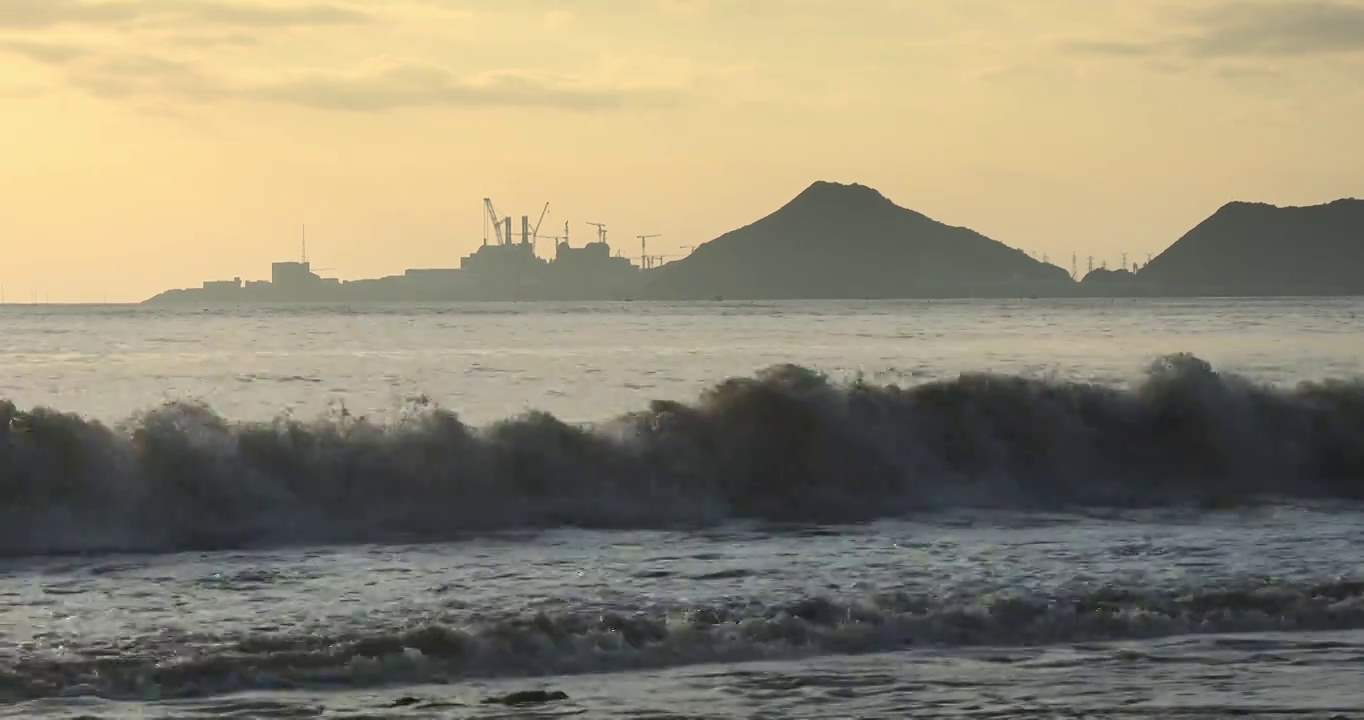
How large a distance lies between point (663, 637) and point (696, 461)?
33.9 ft

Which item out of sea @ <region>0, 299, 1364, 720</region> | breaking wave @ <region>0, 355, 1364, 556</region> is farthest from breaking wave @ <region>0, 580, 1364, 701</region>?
breaking wave @ <region>0, 355, 1364, 556</region>

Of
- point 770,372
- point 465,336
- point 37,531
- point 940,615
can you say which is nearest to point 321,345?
point 465,336

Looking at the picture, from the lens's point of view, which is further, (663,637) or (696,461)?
(696,461)

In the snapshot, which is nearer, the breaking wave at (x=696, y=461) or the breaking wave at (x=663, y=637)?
the breaking wave at (x=663, y=637)

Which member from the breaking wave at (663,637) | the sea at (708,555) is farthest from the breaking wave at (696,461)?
the breaking wave at (663,637)

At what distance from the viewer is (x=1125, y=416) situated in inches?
992

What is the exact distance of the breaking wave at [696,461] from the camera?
18672mm

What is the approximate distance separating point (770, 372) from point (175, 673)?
1459 cm

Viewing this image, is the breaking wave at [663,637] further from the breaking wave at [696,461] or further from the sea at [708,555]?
the breaking wave at [696,461]

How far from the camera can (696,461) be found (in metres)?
22.0

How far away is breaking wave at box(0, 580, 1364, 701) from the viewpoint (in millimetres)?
10547

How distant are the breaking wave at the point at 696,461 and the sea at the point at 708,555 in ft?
0.18

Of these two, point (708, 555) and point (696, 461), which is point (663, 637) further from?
point (696, 461)

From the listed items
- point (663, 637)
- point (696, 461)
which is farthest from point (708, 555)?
point (696, 461)
